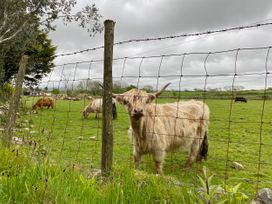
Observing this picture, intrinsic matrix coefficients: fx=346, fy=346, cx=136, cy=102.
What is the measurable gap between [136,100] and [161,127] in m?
1.38

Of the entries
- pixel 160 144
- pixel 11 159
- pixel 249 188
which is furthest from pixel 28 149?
pixel 249 188

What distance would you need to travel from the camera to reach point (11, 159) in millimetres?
4273

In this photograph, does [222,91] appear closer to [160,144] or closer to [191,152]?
[160,144]

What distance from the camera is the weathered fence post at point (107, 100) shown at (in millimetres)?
4246

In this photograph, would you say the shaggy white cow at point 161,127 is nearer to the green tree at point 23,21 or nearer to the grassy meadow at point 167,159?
the grassy meadow at point 167,159

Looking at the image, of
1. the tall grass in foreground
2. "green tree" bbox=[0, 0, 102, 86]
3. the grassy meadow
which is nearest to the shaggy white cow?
the grassy meadow

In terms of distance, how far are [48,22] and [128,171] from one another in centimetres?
1955

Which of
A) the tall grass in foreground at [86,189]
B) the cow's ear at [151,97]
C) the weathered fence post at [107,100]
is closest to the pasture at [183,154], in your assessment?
the weathered fence post at [107,100]

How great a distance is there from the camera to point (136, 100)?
5.99 metres

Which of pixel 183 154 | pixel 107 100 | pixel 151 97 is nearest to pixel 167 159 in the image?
pixel 183 154

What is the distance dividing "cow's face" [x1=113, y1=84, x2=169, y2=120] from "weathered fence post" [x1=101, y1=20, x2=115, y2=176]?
1.62 meters

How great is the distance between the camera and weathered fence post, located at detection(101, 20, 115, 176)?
4.25 m

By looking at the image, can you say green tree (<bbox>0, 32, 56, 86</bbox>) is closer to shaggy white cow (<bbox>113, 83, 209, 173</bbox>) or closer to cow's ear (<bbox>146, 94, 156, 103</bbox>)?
shaggy white cow (<bbox>113, 83, 209, 173</bbox>)

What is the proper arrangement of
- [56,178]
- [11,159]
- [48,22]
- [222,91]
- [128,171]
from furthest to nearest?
[48,22] < [222,91] < [11,159] < [128,171] < [56,178]
